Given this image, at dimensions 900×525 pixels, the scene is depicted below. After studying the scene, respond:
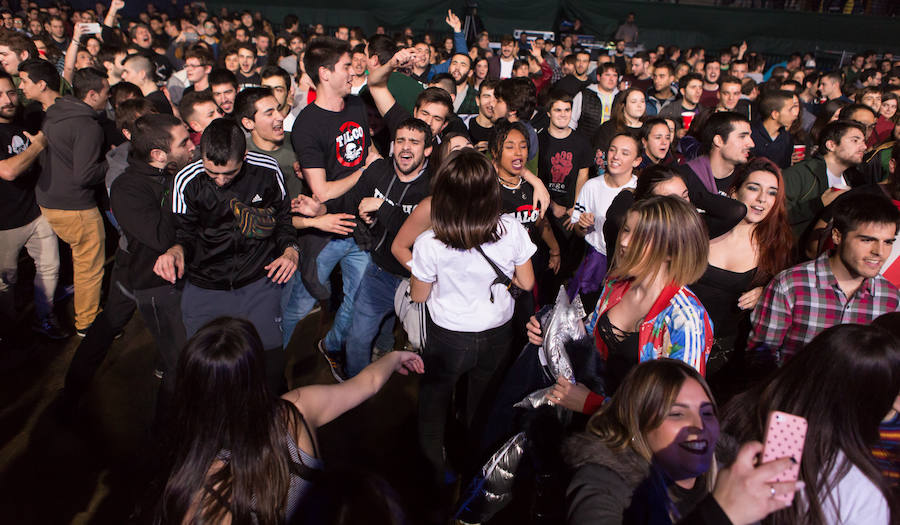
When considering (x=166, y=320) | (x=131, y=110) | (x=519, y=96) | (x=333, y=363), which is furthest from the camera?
(x=519, y=96)

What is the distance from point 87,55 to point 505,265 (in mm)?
7123

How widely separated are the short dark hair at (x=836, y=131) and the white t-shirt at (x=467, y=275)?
3.14m

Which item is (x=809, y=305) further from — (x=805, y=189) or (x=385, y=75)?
(x=385, y=75)

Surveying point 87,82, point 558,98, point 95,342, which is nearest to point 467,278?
point 95,342

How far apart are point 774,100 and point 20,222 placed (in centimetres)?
650

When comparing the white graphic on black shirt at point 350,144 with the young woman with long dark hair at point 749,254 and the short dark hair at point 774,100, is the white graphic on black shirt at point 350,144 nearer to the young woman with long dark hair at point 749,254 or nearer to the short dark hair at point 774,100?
the young woman with long dark hair at point 749,254

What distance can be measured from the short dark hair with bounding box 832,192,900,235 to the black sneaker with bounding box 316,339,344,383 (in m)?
3.21

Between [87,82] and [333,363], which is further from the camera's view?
[87,82]

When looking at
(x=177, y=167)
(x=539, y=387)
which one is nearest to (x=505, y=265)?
(x=539, y=387)

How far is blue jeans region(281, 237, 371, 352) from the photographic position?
3.79 metres

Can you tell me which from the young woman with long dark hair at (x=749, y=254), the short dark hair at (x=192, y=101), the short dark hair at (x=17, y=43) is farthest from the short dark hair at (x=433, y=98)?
the short dark hair at (x=17, y=43)

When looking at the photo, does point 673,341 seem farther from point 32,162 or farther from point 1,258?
point 1,258

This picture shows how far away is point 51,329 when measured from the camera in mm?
4312

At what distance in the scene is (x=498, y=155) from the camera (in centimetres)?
391
